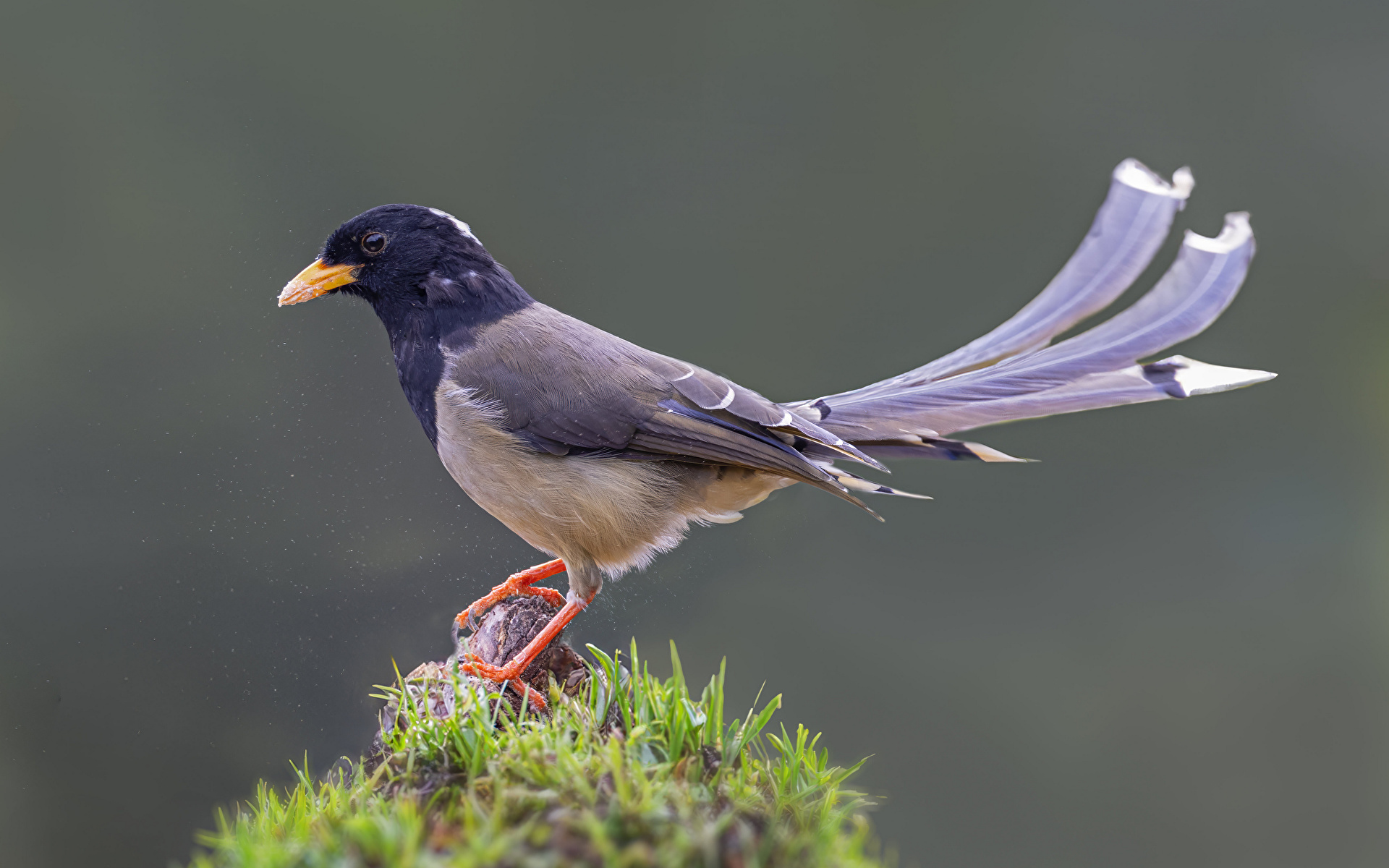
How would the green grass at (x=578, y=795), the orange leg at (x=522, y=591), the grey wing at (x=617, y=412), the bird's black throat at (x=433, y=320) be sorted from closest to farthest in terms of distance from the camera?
the green grass at (x=578, y=795) < the grey wing at (x=617, y=412) < the bird's black throat at (x=433, y=320) < the orange leg at (x=522, y=591)

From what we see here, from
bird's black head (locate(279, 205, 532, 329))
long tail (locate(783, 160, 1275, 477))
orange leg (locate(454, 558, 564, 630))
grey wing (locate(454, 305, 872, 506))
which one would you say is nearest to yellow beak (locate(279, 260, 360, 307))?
bird's black head (locate(279, 205, 532, 329))

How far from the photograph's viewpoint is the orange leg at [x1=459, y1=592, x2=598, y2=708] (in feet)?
5.94

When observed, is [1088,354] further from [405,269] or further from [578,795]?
[405,269]

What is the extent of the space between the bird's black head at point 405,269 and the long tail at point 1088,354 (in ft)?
2.39

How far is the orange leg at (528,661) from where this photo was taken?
1.81 meters

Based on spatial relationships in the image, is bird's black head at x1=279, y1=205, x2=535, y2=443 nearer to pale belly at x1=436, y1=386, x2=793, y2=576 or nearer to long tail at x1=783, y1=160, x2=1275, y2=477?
pale belly at x1=436, y1=386, x2=793, y2=576

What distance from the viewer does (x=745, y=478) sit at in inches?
75.0

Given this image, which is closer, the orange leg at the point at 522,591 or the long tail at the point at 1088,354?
the long tail at the point at 1088,354

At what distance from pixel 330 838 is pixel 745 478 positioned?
1.01 metres

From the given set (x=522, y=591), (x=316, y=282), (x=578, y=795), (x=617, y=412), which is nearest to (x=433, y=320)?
(x=316, y=282)

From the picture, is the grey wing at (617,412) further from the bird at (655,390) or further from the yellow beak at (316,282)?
the yellow beak at (316,282)

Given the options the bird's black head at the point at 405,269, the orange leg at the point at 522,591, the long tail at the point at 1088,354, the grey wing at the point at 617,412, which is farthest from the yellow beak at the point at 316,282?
the long tail at the point at 1088,354

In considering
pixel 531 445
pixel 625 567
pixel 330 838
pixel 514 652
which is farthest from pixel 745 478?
pixel 330 838

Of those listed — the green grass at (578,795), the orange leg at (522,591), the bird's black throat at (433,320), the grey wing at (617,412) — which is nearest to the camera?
the green grass at (578,795)
